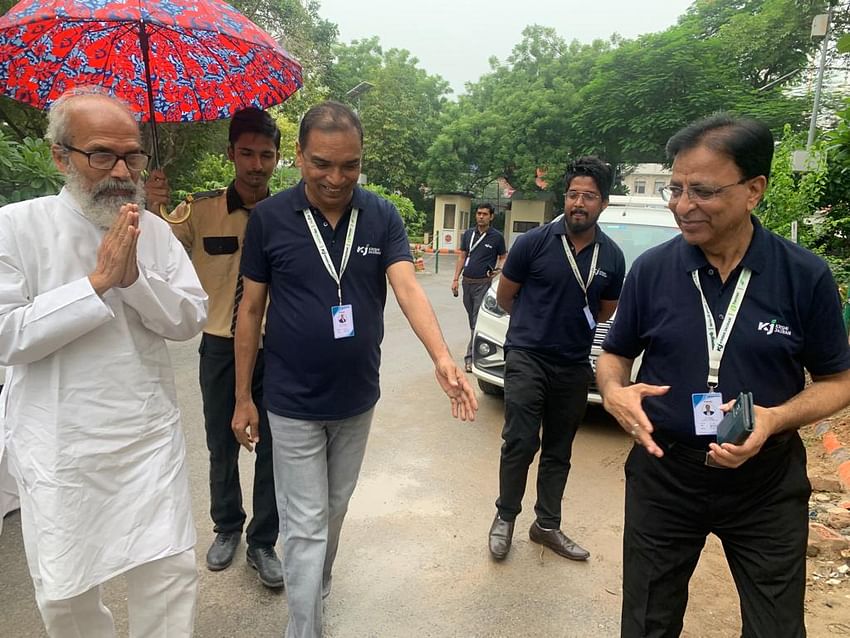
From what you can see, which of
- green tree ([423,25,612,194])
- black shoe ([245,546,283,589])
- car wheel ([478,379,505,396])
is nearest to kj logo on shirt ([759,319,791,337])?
black shoe ([245,546,283,589])

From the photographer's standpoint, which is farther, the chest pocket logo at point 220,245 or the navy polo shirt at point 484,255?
the navy polo shirt at point 484,255

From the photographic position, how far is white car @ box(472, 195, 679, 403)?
5488 millimetres

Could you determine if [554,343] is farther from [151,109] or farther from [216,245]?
[151,109]

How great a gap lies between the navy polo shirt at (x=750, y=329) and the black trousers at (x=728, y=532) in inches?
5.9

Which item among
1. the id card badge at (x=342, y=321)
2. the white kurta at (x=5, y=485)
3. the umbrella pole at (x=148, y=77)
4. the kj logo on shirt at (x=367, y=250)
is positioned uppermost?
the umbrella pole at (x=148, y=77)

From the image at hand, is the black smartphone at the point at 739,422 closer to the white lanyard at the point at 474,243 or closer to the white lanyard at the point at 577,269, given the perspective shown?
the white lanyard at the point at 577,269

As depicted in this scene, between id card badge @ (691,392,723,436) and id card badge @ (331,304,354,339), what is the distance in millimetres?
1213

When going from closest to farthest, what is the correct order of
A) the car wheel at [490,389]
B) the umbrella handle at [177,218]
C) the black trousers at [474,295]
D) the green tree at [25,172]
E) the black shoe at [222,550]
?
the umbrella handle at [177,218], the black shoe at [222,550], the green tree at [25,172], the car wheel at [490,389], the black trousers at [474,295]

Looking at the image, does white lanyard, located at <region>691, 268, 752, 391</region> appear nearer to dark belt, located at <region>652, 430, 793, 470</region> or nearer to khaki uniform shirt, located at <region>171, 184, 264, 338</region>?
dark belt, located at <region>652, 430, 793, 470</region>

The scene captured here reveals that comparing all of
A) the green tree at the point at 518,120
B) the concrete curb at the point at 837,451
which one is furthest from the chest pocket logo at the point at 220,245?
the green tree at the point at 518,120

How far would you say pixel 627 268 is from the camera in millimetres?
5496

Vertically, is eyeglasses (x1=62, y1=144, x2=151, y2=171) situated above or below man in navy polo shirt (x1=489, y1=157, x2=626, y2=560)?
above

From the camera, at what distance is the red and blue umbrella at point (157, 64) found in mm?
2566

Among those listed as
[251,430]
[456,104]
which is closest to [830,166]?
[251,430]
